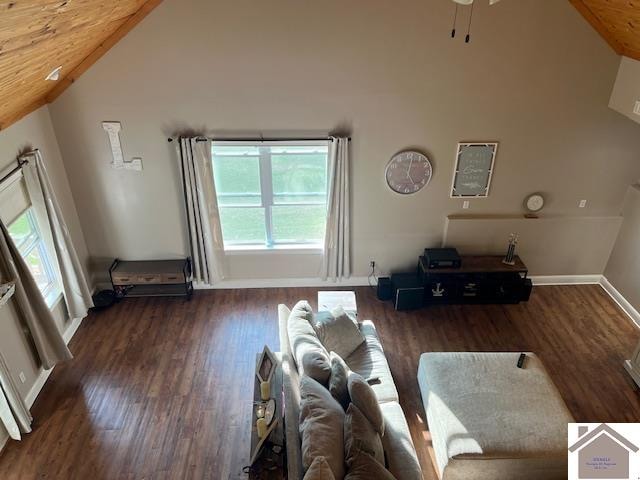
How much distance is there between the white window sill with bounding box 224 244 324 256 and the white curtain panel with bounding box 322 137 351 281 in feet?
0.57

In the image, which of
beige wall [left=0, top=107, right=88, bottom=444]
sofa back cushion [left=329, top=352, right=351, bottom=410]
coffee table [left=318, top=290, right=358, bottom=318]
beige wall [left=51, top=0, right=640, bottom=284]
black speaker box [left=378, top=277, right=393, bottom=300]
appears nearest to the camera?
sofa back cushion [left=329, top=352, right=351, bottom=410]

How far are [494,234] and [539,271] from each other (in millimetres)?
906

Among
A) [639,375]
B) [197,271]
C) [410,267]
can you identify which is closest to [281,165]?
[197,271]

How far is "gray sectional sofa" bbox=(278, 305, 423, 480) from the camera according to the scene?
300cm

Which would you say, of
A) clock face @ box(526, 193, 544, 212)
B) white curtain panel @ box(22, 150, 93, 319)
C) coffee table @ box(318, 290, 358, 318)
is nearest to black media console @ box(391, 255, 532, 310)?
clock face @ box(526, 193, 544, 212)

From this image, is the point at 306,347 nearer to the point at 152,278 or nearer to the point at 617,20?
the point at 152,278

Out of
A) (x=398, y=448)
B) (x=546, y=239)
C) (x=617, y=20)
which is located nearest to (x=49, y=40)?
(x=398, y=448)

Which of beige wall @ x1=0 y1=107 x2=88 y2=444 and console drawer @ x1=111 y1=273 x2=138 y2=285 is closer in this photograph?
beige wall @ x1=0 y1=107 x2=88 y2=444

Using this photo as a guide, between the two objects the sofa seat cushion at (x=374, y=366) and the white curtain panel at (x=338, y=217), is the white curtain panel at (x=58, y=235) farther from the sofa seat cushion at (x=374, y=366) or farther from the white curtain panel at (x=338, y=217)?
the sofa seat cushion at (x=374, y=366)

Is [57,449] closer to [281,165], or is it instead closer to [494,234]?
[281,165]

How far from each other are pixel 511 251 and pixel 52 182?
205 inches

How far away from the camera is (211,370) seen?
15.2ft

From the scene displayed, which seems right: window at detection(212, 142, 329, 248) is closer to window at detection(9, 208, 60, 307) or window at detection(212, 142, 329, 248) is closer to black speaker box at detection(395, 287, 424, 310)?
black speaker box at detection(395, 287, 424, 310)

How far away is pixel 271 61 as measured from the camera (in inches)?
181
